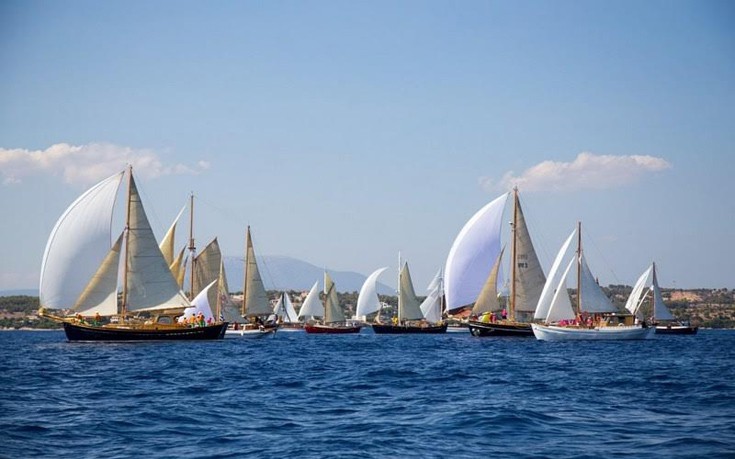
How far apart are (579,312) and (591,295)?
1.74m

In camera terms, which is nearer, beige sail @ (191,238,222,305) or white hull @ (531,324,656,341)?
white hull @ (531,324,656,341)

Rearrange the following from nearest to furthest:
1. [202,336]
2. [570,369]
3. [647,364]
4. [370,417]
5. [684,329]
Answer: [370,417] < [570,369] < [647,364] < [202,336] < [684,329]

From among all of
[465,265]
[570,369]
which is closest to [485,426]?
[570,369]

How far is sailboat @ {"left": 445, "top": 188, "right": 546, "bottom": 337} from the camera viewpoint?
77.8 meters

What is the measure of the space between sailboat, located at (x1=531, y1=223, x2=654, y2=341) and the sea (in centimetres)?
2649

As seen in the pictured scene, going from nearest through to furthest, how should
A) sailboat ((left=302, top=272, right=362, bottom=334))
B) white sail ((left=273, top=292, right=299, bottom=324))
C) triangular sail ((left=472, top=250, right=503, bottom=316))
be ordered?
triangular sail ((left=472, top=250, right=503, bottom=316)) < sailboat ((left=302, top=272, right=362, bottom=334)) < white sail ((left=273, top=292, right=299, bottom=324))

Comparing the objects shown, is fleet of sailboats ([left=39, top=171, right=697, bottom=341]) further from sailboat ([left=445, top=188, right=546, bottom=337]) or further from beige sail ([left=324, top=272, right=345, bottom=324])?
beige sail ([left=324, top=272, right=345, bottom=324])

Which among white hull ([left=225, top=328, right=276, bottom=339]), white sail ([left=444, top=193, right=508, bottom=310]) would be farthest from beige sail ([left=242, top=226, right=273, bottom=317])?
white sail ([left=444, top=193, right=508, bottom=310])

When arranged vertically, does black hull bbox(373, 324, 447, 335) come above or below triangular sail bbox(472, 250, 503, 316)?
below

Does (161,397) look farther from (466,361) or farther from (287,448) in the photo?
(466,361)

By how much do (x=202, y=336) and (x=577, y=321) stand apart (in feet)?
99.1

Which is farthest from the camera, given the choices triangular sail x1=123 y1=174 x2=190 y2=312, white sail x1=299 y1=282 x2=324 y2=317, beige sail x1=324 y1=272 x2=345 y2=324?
white sail x1=299 y1=282 x2=324 y2=317

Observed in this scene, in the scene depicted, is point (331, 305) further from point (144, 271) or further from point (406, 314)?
point (144, 271)

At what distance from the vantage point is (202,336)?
229ft
